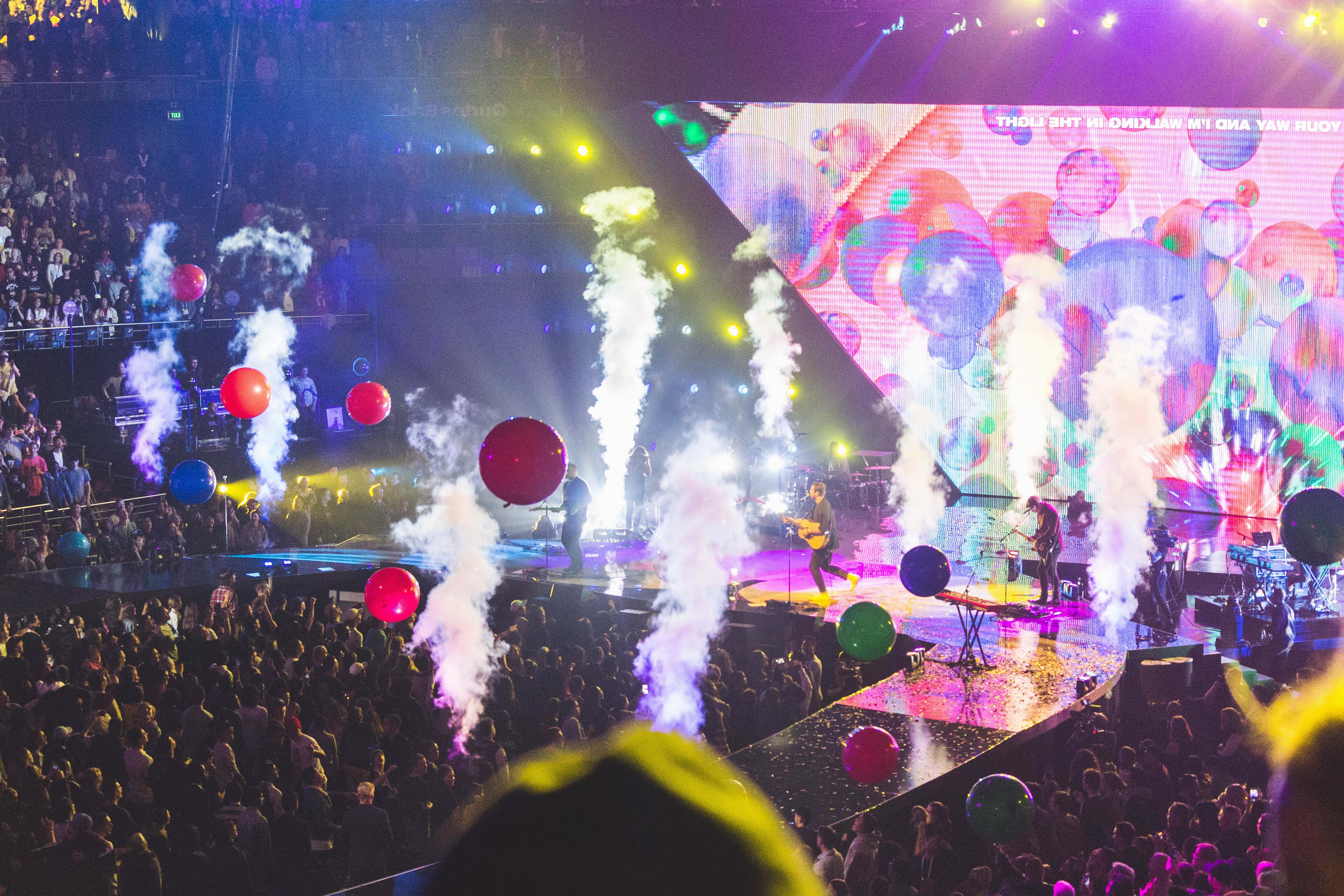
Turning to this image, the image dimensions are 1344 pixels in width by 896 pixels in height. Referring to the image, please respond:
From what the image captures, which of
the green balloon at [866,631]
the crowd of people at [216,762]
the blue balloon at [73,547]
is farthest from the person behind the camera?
the blue balloon at [73,547]

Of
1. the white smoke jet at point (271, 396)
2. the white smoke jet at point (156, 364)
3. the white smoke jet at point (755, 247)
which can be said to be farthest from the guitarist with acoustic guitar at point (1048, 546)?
the white smoke jet at point (156, 364)

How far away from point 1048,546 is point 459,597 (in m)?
6.08

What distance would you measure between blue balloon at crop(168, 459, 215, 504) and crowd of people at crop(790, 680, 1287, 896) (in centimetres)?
683

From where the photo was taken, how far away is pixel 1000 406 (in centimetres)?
1872

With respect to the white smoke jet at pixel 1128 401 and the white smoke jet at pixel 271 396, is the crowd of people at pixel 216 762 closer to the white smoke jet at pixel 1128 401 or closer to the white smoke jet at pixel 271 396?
the white smoke jet at pixel 271 396

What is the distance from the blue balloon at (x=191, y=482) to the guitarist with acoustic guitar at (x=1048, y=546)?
8134 millimetres

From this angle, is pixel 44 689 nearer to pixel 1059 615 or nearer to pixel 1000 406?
pixel 1059 615

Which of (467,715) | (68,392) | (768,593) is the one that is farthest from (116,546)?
(768,593)

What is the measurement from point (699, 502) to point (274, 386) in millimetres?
6730

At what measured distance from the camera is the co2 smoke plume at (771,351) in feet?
67.6

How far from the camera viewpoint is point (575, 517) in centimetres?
1359

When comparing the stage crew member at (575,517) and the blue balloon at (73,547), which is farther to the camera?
the stage crew member at (575,517)

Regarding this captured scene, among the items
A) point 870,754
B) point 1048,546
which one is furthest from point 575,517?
point 870,754

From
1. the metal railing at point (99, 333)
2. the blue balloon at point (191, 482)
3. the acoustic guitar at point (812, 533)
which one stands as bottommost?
the acoustic guitar at point (812, 533)
